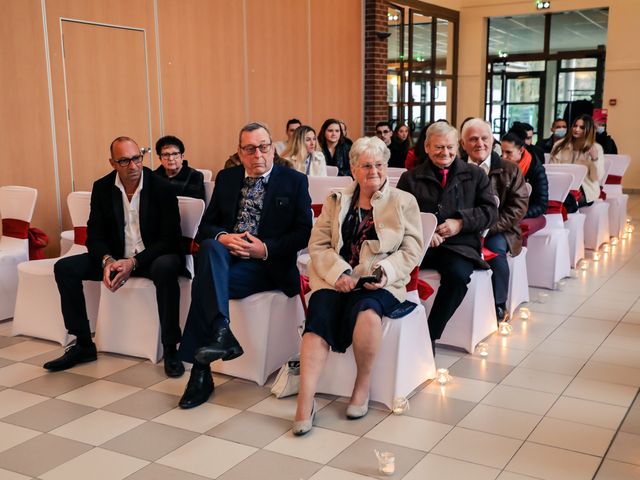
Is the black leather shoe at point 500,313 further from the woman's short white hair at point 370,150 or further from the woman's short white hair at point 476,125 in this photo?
the woman's short white hair at point 370,150

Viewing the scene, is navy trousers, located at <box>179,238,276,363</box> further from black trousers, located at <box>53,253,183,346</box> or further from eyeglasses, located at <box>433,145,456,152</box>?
eyeglasses, located at <box>433,145,456,152</box>

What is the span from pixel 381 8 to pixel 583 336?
7.66 m

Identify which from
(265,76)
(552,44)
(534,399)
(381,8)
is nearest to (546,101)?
(552,44)

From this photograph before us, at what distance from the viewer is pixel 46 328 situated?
15.6 feet

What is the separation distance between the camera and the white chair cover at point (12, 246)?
5.29 meters

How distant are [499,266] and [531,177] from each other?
105cm

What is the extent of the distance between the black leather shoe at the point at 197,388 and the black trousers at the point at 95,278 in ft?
1.64

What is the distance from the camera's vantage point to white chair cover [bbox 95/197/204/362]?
434 cm

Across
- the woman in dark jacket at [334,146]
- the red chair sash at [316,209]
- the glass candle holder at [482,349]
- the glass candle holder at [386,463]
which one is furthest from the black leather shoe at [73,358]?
the woman in dark jacket at [334,146]

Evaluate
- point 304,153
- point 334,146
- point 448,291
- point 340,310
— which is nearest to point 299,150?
point 304,153

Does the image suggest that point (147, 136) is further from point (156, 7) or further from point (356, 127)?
point (356, 127)

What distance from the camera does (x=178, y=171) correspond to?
5.68 metres

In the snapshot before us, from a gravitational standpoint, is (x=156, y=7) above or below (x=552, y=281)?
above

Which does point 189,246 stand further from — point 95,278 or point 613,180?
point 613,180
